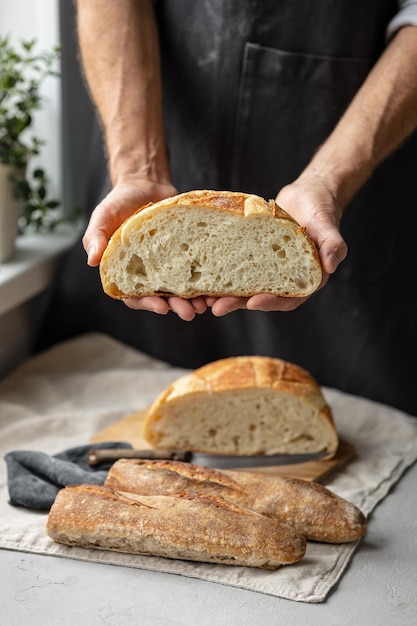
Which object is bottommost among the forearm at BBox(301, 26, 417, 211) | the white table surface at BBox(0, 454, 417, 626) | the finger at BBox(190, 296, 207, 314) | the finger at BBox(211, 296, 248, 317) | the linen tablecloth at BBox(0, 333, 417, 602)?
the linen tablecloth at BBox(0, 333, 417, 602)

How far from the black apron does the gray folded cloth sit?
789 mm

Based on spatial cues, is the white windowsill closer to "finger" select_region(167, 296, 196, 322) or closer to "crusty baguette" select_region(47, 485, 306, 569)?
"finger" select_region(167, 296, 196, 322)

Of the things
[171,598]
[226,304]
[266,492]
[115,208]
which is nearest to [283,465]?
[266,492]

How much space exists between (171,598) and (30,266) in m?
1.32

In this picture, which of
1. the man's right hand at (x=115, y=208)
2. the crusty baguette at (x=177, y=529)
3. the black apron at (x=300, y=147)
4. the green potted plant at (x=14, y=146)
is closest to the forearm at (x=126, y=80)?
the man's right hand at (x=115, y=208)

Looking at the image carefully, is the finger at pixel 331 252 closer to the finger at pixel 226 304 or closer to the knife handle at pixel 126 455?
the finger at pixel 226 304

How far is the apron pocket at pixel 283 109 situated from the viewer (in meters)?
2.21

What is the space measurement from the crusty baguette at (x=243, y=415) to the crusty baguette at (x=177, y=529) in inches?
16.0

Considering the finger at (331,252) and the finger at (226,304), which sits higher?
the finger at (331,252)

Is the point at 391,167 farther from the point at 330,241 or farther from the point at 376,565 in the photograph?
the point at 376,565

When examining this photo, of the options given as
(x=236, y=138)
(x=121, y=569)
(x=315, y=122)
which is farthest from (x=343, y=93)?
(x=121, y=569)

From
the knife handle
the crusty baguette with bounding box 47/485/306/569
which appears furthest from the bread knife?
the crusty baguette with bounding box 47/485/306/569

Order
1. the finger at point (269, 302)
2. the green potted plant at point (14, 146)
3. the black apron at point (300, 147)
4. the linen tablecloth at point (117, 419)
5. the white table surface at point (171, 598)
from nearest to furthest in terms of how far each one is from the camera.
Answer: the white table surface at point (171, 598) → the linen tablecloth at point (117, 419) → the finger at point (269, 302) → the black apron at point (300, 147) → the green potted plant at point (14, 146)

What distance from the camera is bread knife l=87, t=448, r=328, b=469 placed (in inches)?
75.6
